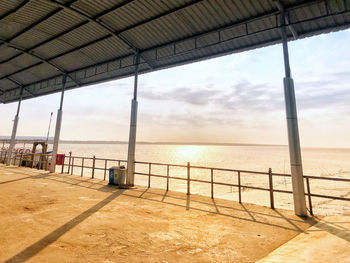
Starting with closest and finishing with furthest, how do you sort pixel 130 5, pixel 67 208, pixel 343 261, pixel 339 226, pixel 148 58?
pixel 343 261, pixel 339 226, pixel 67 208, pixel 130 5, pixel 148 58

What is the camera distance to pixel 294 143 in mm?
5848

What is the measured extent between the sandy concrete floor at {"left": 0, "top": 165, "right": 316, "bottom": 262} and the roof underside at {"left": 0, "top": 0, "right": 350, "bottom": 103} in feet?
22.0

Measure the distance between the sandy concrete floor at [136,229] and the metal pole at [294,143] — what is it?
53cm

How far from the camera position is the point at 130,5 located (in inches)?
294

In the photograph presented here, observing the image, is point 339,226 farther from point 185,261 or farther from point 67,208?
point 67,208

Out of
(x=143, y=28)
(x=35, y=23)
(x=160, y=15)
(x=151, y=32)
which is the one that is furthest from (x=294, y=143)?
(x=35, y=23)

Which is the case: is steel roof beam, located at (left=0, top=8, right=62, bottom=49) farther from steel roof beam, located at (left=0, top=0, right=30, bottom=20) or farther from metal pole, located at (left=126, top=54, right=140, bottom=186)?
metal pole, located at (left=126, top=54, right=140, bottom=186)

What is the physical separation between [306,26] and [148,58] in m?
7.23

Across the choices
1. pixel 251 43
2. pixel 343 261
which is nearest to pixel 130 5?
pixel 251 43

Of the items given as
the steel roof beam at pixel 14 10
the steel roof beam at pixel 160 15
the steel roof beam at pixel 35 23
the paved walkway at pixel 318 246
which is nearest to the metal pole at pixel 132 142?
the steel roof beam at pixel 160 15

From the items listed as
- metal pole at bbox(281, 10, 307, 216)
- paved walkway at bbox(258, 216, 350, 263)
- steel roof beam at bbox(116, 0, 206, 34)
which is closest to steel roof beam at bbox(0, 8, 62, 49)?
steel roof beam at bbox(116, 0, 206, 34)

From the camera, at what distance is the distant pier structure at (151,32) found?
6414mm

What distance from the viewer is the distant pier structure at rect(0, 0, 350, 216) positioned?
21.0ft

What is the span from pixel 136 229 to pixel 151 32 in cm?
822
